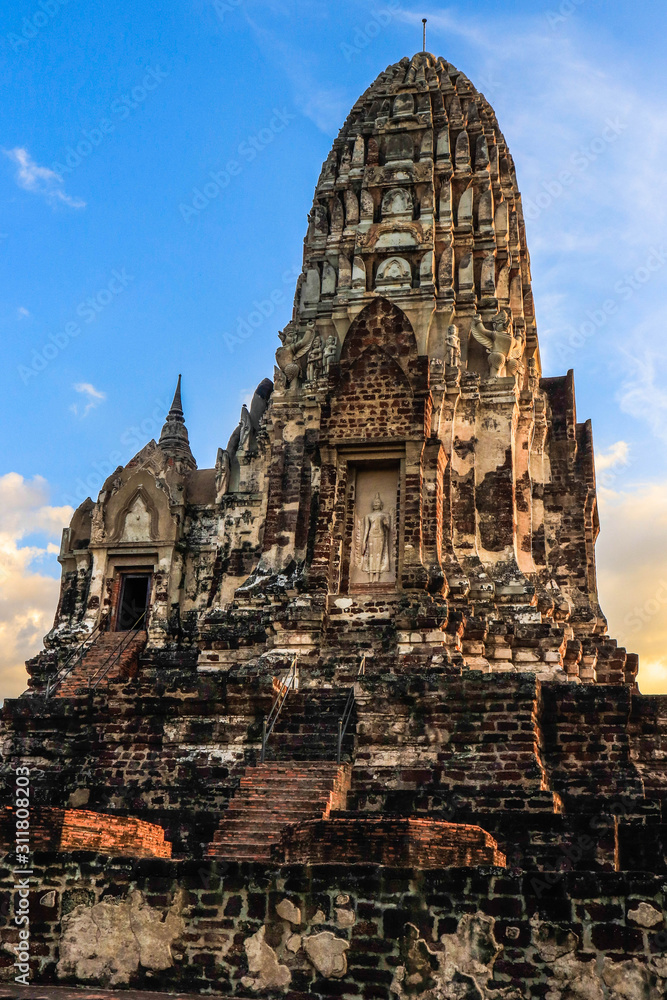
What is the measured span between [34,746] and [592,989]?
9684 millimetres

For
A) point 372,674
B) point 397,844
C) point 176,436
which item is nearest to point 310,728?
point 372,674

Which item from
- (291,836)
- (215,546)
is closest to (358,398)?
(215,546)

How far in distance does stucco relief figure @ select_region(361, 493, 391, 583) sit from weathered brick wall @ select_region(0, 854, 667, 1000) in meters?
8.85

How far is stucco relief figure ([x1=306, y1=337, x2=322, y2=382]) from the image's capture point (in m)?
19.3

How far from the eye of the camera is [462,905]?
293 inches

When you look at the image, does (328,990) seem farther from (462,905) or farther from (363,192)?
(363,192)

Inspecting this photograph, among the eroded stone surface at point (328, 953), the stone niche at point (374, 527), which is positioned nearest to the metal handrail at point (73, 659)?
the stone niche at point (374, 527)

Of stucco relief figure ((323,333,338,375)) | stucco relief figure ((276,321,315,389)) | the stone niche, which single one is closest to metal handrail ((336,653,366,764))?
the stone niche

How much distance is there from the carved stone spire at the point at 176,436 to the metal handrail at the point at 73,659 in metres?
7.18

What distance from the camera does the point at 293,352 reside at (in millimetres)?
20156

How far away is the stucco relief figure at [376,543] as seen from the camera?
54.3 feet

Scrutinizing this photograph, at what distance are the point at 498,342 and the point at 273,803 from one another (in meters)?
11.3

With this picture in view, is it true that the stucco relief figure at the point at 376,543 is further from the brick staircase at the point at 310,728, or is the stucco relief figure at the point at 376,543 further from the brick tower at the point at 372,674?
the brick staircase at the point at 310,728

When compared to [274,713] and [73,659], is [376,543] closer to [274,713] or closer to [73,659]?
[274,713]
